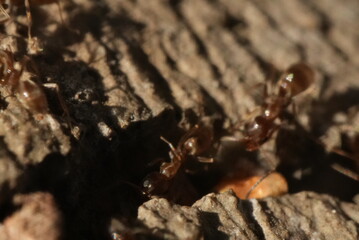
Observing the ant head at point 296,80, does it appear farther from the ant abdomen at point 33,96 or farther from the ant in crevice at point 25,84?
the ant abdomen at point 33,96

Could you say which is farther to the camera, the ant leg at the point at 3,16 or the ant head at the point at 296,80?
the ant head at the point at 296,80

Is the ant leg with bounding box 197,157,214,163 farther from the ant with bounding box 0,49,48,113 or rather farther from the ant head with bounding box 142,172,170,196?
the ant with bounding box 0,49,48,113

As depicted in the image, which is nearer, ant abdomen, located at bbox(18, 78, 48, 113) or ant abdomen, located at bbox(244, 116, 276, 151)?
ant abdomen, located at bbox(18, 78, 48, 113)

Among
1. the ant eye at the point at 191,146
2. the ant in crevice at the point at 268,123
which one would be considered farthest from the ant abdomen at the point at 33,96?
the ant in crevice at the point at 268,123

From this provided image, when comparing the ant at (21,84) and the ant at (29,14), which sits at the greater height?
the ant at (29,14)

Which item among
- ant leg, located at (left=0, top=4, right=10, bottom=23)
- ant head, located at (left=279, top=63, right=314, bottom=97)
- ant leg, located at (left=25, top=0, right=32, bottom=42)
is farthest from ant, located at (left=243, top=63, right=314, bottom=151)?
ant leg, located at (left=0, top=4, right=10, bottom=23)

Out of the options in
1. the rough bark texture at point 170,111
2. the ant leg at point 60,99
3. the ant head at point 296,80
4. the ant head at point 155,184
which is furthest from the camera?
the ant head at point 296,80
